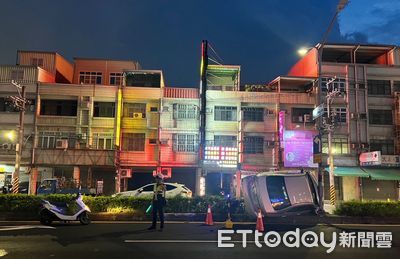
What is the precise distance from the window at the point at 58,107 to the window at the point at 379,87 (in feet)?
94.5

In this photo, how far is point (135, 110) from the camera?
35.8m

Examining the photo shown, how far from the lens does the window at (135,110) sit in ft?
117

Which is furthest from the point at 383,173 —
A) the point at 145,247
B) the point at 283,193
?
the point at 145,247

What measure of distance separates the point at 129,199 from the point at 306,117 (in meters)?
22.9

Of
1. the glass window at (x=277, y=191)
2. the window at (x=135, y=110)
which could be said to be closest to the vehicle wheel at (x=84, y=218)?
the glass window at (x=277, y=191)

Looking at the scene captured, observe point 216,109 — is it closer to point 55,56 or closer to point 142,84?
point 142,84

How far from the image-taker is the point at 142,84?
37.4m

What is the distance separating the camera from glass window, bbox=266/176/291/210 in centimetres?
1573

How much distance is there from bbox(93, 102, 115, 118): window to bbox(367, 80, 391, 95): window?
25.2 m

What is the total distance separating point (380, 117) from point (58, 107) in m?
31.1

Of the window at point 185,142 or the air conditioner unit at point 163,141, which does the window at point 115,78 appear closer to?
the air conditioner unit at point 163,141

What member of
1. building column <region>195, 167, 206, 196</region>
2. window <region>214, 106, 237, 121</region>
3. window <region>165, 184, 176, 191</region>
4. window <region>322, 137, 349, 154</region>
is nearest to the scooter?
window <region>165, 184, 176, 191</region>

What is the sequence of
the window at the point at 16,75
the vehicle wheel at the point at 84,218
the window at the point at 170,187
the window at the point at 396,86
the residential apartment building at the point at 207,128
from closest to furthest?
the vehicle wheel at the point at 84,218, the window at the point at 170,187, the residential apartment building at the point at 207,128, the window at the point at 16,75, the window at the point at 396,86

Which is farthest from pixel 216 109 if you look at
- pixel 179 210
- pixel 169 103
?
pixel 179 210
